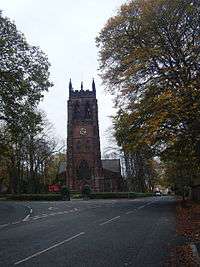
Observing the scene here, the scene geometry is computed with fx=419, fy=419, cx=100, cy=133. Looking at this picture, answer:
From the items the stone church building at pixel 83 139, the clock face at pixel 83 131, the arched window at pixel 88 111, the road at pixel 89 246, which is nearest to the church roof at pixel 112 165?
the stone church building at pixel 83 139

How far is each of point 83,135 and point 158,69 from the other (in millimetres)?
66107

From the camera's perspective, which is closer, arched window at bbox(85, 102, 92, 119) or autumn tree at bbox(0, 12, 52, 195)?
autumn tree at bbox(0, 12, 52, 195)

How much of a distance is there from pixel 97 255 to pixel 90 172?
263 ft

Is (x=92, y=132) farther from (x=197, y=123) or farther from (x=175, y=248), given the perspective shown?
(x=175, y=248)

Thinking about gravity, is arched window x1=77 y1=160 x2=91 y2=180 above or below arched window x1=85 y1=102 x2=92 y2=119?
below

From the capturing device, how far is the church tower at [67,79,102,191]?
90.9m

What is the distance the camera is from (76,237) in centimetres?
1458

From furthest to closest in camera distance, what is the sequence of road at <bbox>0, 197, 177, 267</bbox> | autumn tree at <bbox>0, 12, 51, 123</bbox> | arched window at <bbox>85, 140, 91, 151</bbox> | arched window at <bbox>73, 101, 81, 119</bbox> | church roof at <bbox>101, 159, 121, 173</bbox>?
1. church roof at <bbox>101, 159, 121, 173</bbox>
2. arched window at <bbox>73, 101, 81, 119</bbox>
3. arched window at <bbox>85, 140, 91, 151</bbox>
4. autumn tree at <bbox>0, 12, 51, 123</bbox>
5. road at <bbox>0, 197, 177, 267</bbox>

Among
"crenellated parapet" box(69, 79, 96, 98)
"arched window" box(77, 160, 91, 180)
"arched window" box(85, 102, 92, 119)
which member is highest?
"crenellated parapet" box(69, 79, 96, 98)

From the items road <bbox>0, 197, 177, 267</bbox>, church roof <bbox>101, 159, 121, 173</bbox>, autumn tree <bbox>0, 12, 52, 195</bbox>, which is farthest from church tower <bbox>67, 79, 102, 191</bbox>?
road <bbox>0, 197, 177, 267</bbox>

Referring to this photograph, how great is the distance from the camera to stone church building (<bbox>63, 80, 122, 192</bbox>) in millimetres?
90438

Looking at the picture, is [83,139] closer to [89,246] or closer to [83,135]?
[83,135]

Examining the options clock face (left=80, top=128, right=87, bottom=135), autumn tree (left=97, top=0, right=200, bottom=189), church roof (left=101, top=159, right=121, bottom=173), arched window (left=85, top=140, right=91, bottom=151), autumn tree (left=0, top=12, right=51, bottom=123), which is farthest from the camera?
church roof (left=101, top=159, right=121, bottom=173)

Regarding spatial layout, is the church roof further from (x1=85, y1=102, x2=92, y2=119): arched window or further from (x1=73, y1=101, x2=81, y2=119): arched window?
(x1=73, y1=101, x2=81, y2=119): arched window
